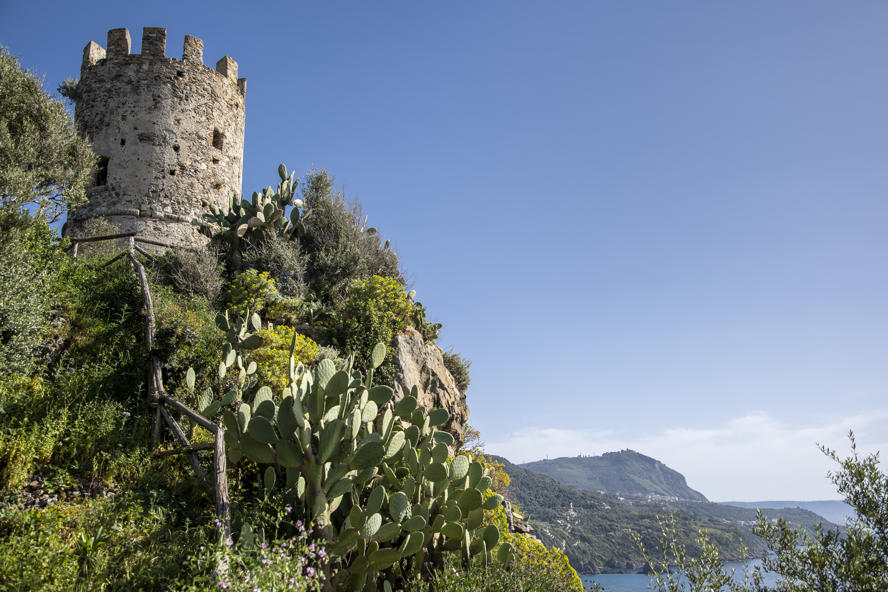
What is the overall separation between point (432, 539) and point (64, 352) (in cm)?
557

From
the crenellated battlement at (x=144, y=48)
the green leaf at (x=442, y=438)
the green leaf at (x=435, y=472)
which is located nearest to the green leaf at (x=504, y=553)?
the green leaf at (x=435, y=472)

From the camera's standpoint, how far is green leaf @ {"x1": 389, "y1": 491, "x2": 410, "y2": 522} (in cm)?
518

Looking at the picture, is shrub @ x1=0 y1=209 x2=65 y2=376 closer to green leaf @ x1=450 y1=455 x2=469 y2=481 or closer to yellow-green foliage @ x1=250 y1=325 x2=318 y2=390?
yellow-green foliage @ x1=250 y1=325 x2=318 y2=390

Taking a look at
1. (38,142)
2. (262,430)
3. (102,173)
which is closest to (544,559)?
(262,430)

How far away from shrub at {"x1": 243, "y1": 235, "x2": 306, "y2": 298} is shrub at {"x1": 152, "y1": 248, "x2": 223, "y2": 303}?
84 centimetres

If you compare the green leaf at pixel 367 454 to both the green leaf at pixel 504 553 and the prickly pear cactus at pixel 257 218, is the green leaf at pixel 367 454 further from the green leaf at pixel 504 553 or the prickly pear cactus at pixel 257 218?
the prickly pear cactus at pixel 257 218

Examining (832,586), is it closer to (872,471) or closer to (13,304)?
(872,471)

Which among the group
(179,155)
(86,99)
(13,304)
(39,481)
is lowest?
(39,481)

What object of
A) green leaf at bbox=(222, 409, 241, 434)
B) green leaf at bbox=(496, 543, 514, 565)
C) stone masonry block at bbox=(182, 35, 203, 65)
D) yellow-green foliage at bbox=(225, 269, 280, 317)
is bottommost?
green leaf at bbox=(496, 543, 514, 565)

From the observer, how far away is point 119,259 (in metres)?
9.71

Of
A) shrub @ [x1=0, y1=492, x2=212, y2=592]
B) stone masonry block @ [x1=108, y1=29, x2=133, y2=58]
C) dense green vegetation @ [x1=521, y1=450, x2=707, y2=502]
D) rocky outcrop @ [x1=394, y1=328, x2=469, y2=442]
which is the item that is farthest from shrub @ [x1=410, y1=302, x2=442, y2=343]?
dense green vegetation @ [x1=521, y1=450, x2=707, y2=502]

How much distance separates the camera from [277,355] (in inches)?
319

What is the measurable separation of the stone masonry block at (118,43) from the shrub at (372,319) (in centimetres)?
1044

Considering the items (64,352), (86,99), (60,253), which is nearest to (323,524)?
(64,352)
